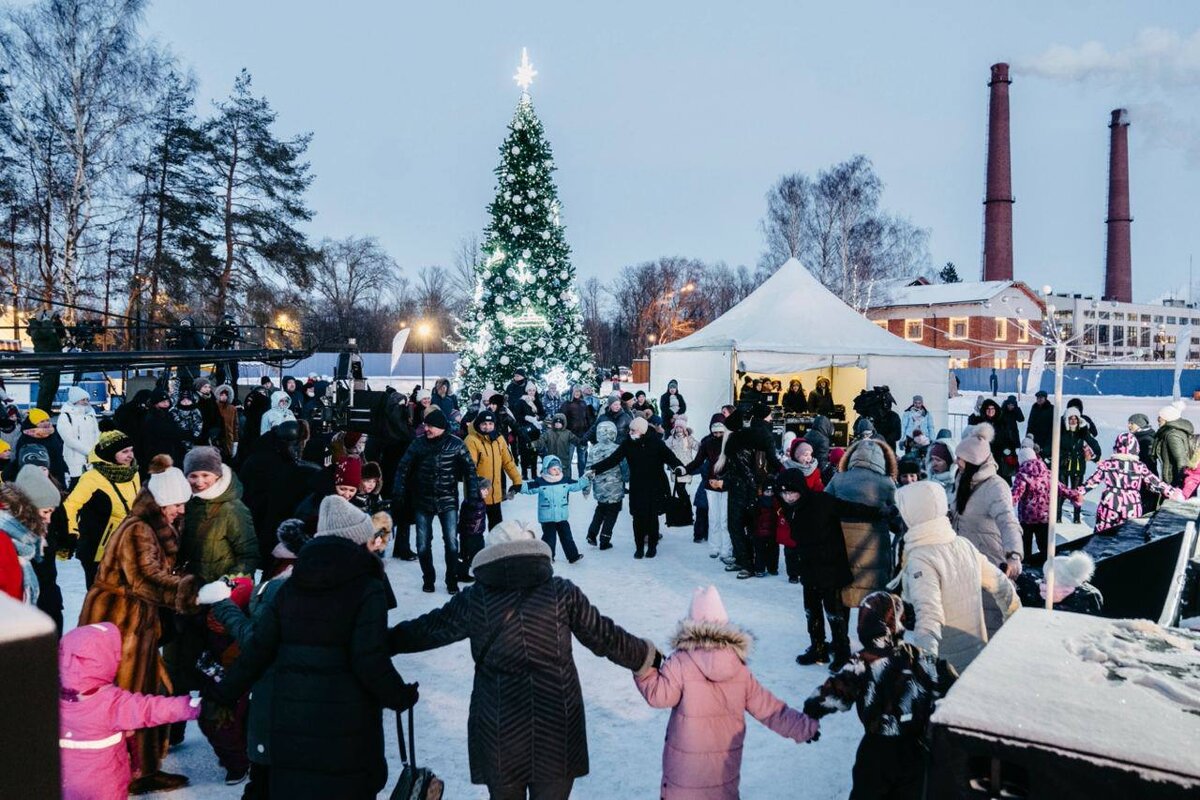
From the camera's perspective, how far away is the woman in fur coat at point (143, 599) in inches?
142

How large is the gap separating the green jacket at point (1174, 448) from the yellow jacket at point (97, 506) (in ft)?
30.3

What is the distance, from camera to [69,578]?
743 centimetres

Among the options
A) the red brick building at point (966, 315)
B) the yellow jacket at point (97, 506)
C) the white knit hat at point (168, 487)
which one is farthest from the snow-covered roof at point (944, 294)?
the white knit hat at point (168, 487)

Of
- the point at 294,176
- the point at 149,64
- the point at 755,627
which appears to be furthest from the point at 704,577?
the point at 294,176

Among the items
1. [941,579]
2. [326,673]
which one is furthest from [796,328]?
[326,673]

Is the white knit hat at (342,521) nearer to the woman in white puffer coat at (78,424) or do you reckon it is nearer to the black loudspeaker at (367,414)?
Result: the black loudspeaker at (367,414)

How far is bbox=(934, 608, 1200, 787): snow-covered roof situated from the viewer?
4.79 feet

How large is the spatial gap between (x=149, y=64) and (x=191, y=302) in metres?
6.54

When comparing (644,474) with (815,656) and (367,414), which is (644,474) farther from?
(367,414)

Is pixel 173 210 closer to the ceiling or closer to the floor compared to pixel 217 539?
closer to the ceiling

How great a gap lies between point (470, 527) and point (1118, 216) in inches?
2419

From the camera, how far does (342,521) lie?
369 centimetres

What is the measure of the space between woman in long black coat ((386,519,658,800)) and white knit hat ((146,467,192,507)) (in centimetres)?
174

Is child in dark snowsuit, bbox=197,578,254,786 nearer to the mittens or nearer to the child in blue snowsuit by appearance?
the mittens
